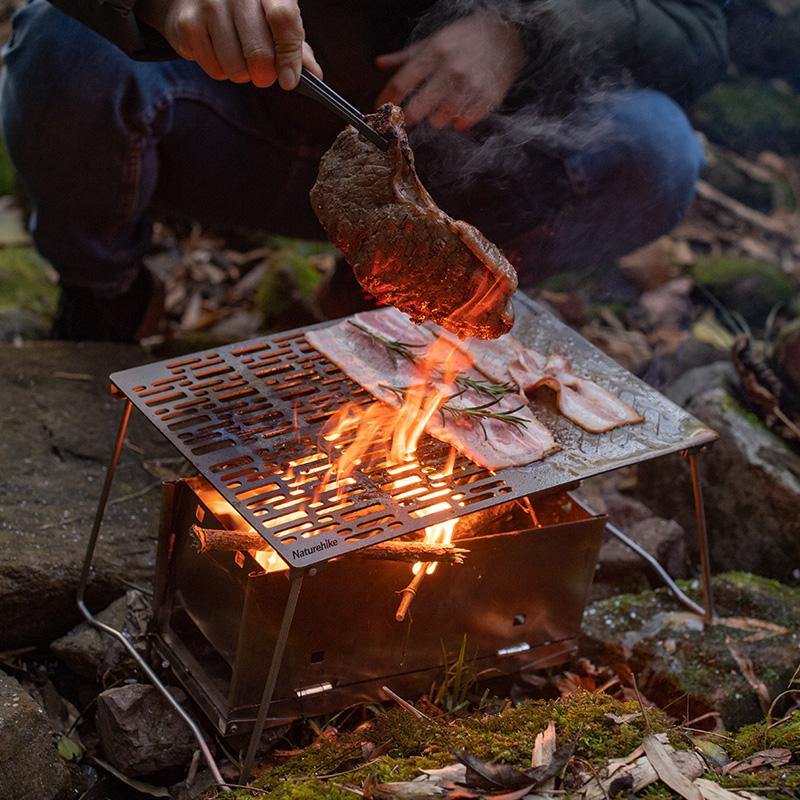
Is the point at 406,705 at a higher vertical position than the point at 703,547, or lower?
lower

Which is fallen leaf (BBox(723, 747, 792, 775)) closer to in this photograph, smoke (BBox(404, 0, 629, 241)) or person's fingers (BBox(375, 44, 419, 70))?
smoke (BBox(404, 0, 629, 241))

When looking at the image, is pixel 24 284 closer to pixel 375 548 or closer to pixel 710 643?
pixel 375 548

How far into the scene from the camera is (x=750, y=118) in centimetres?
796

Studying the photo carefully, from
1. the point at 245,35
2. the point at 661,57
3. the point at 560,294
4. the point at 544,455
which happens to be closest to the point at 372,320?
the point at 544,455

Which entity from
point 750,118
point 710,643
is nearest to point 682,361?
point 710,643

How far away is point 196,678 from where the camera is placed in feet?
10.4

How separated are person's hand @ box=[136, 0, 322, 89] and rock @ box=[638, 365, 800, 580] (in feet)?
8.37

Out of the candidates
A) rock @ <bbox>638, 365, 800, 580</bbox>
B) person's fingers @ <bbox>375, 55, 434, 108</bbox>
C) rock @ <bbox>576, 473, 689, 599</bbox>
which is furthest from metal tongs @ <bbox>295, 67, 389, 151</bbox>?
rock @ <bbox>638, 365, 800, 580</bbox>

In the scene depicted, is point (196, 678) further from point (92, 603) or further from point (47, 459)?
point (47, 459)

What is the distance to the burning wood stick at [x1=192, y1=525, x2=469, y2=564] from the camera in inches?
107

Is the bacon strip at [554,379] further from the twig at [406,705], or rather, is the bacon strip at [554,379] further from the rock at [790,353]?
the rock at [790,353]

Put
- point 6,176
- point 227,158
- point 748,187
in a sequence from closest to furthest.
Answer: point 227,158, point 6,176, point 748,187

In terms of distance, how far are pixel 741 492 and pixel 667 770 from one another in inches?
76.7

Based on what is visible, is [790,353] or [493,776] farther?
[790,353]
